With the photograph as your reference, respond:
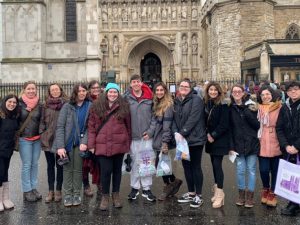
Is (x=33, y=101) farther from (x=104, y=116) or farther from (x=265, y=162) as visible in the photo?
(x=265, y=162)

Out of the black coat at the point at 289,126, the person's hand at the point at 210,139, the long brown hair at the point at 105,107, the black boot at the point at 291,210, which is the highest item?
the long brown hair at the point at 105,107

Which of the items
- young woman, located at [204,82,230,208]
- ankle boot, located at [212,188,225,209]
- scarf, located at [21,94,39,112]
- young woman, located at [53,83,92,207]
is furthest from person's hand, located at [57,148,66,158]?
ankle boot, located at [212,188,225,209]

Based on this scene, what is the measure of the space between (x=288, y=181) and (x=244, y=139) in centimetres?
85

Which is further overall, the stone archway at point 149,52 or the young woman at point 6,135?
the stone archway at point 149,52

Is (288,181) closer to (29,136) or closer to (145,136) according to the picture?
(145,136)

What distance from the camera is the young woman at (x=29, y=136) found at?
5980mm

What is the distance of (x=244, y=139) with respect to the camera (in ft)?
18.6

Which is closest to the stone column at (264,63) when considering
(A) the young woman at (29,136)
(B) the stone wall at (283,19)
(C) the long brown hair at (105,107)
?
(B) the stone wall at (283,19)

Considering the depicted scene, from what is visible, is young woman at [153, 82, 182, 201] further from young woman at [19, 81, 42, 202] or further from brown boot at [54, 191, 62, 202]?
young woman at [19, 81, 42, 202]

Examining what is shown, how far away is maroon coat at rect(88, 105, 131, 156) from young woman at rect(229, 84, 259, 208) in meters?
1.58

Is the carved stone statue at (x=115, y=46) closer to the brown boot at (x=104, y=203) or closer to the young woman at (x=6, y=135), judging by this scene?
the young woman at (x=6, y=135)

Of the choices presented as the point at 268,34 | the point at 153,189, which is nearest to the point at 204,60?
the point at 268,34

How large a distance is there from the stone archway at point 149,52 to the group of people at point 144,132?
30.4 meters

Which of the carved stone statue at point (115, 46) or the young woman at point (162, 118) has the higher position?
the carved stone statue at point (115, 46)
